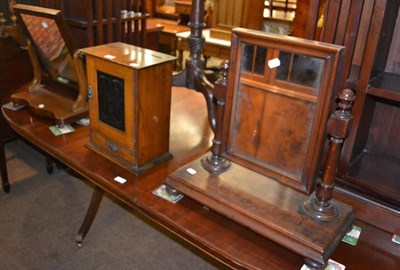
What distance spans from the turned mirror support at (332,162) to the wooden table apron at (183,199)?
0.45 ft

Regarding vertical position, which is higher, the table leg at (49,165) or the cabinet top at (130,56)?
the cabinet top at (130,56)

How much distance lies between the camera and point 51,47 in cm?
171

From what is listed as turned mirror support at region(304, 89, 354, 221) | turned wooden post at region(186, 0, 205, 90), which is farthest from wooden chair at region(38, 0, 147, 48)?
turned mirror support at region(304, 89, 354, 221)

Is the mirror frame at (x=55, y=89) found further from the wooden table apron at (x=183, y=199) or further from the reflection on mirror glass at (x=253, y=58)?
the reflection on mirror glass at (x=253, y=58)

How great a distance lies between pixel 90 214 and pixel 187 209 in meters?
1.02

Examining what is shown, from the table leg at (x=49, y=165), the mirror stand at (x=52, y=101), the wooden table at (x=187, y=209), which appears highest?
the mirror stand at (x=52, y=101)

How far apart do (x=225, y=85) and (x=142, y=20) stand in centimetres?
117

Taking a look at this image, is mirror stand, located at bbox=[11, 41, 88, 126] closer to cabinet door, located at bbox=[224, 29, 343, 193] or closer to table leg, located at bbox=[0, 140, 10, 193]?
table leg, located at bbox=[0, 140, 10, 193]

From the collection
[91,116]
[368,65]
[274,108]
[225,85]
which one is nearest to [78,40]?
[91,116]

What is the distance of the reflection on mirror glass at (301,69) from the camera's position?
966mm

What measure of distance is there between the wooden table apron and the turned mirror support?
14cm

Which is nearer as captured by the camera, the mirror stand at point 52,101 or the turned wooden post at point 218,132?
the turned wooden post at point 218,132

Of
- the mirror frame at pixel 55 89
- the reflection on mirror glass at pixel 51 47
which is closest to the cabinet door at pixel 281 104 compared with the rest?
the mirror frame at pixel 55 89

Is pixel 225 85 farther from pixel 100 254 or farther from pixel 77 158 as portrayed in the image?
pixel 100 254
